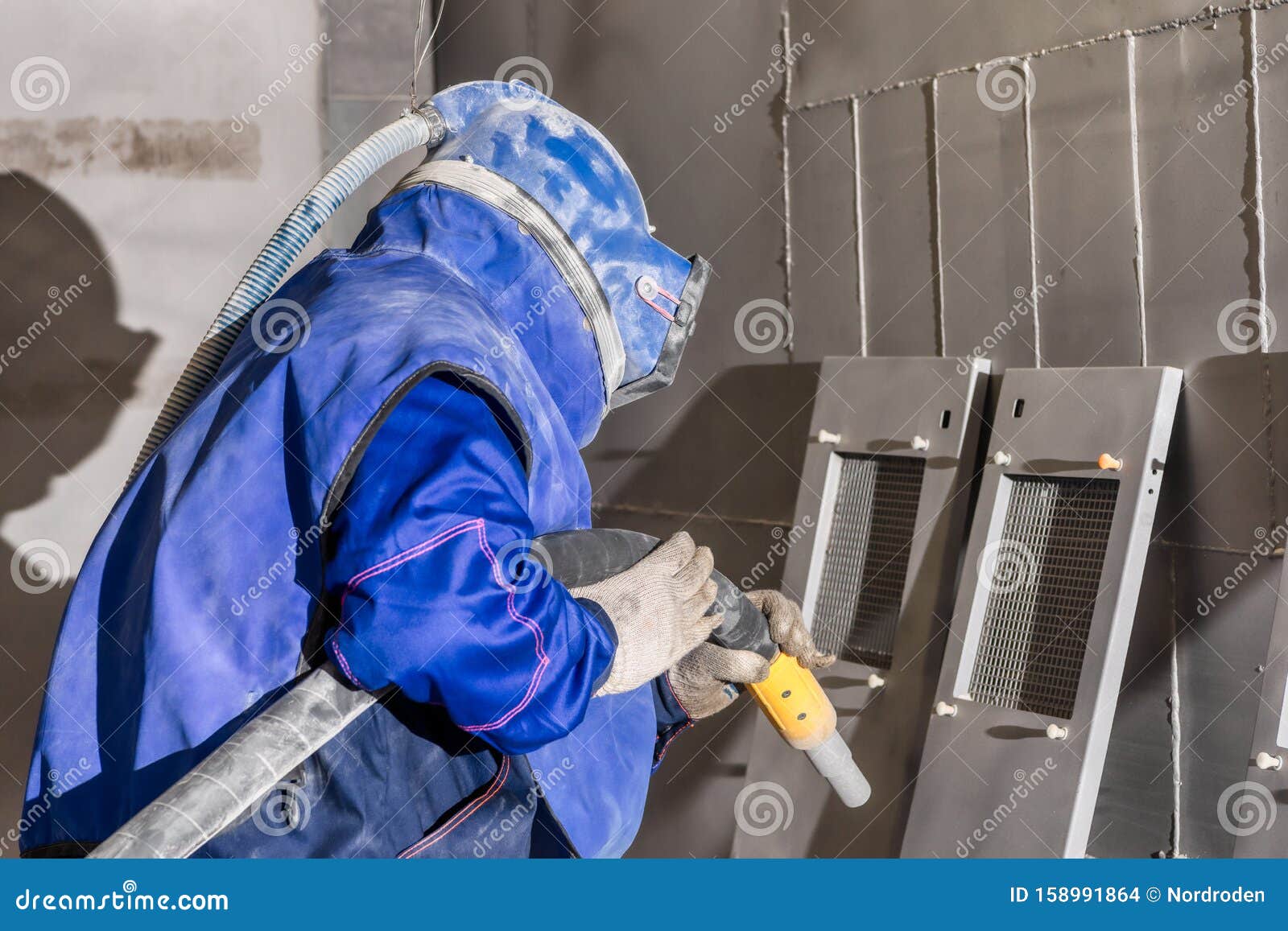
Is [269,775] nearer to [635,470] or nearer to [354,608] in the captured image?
[354,608]

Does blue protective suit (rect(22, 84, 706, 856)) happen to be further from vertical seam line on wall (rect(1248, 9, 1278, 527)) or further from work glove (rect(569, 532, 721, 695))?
vertical seam line on wall (rect(1248, 9, 1278, 527))

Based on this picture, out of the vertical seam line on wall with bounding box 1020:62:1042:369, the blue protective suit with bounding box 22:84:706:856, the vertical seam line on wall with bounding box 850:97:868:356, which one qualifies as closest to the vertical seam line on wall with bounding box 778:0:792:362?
the vertical seam line on wall with bounding box 850:97:868:356

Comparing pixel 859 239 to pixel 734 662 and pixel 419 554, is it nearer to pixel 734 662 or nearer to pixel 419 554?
pixel 734 662

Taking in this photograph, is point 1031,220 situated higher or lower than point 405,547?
higher

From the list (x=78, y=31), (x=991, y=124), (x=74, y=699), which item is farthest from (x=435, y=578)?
(x=78, y=31)

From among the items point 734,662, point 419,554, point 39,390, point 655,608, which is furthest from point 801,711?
point 39,390

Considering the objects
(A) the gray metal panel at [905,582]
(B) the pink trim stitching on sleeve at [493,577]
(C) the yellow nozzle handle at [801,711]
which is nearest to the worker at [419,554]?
(B) the pink trim stitching on sleeve at [493,577]

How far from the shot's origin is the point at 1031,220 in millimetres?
2373

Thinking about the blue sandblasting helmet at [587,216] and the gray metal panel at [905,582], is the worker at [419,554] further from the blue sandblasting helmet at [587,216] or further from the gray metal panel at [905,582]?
the gray metal panel at [905,582]

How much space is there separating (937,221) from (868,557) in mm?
766

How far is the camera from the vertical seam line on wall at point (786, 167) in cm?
286

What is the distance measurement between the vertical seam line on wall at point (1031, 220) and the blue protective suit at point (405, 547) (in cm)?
111

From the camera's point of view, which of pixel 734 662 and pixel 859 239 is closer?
pixel 734 662

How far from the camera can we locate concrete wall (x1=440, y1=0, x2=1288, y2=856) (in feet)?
6.81
